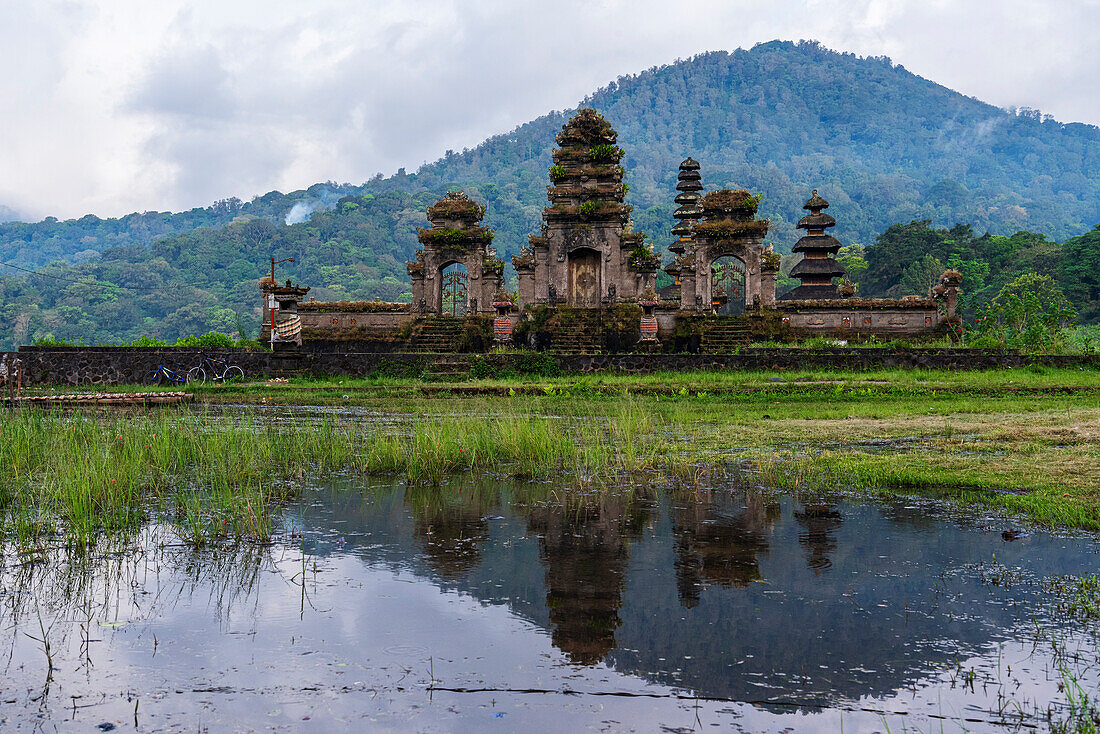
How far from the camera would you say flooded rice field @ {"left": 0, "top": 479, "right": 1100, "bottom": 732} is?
12.0 feet

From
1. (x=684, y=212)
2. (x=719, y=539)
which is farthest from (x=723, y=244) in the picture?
(x=719, y=539)

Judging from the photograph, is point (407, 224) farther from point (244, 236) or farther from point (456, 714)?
point (456, 714)

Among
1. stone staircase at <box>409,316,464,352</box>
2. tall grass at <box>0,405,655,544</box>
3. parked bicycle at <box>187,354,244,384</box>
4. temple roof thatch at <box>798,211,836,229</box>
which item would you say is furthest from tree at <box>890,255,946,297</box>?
tall grass at <box>0,405,655,544</box>

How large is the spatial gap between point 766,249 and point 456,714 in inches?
1412

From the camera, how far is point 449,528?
6.89 m

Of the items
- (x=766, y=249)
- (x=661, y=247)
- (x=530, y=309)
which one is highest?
(x=661, y=247)

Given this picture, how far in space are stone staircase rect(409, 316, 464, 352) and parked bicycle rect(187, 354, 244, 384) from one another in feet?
25.6

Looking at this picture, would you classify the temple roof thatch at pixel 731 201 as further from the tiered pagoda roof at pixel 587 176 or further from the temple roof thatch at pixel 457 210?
the temple roof thatch at pixel 457 210

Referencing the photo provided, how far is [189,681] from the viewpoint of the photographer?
3.95 metres

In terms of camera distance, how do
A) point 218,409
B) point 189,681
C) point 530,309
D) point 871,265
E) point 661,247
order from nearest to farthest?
point 189,681, point 218,409, point 530,309, point 871,265, point 661,247

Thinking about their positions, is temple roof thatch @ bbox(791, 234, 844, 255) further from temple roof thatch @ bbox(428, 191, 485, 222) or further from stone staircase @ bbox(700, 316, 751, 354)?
temple roof thatch @ bbox(428, 191, 485, 222)

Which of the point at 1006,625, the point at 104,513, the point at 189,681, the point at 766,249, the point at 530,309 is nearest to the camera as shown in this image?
the point at 189,681


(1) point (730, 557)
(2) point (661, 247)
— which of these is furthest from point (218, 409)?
(2) point (661, 247)

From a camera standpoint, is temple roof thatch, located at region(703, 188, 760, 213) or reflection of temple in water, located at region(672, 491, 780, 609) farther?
temple roof thatch, located at region(703, 188, 760, 213)
